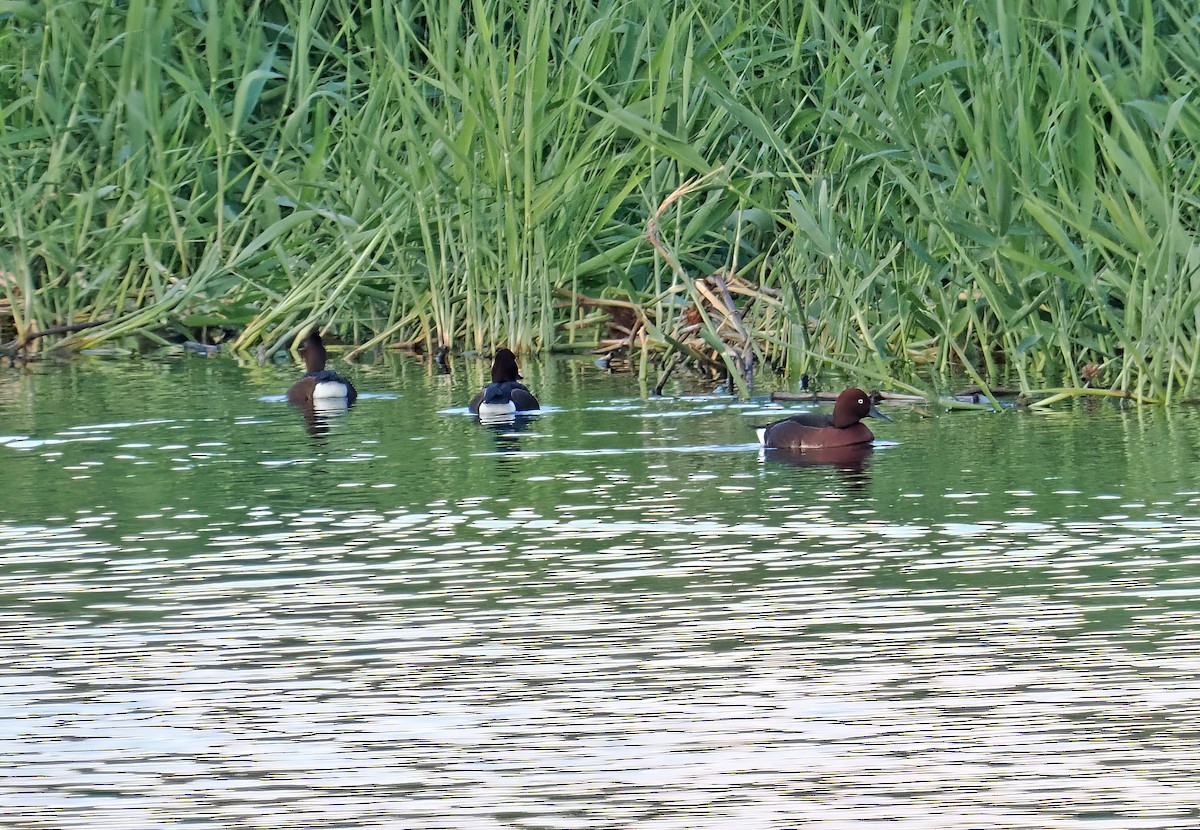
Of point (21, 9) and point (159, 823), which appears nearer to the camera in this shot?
point (159, 823)

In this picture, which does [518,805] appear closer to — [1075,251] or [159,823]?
[159,823]

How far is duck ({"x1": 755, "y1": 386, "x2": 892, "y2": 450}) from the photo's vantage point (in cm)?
1035

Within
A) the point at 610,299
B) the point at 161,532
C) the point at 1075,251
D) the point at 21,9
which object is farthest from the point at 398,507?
the point at 21,9

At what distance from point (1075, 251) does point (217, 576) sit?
485 centimetres

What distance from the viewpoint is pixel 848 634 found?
6.42 m

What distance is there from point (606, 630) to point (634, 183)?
748 cm

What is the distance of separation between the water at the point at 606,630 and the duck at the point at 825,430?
135 mm

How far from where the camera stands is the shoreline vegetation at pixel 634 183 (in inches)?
447

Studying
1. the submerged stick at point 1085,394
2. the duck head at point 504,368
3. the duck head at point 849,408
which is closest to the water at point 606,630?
the submerged stick at point 1085,394

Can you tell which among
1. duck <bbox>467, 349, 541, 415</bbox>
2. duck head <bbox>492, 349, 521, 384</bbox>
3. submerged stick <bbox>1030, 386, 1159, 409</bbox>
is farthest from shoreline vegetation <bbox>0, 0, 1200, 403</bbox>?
duck <bbox>467, 349, 541, 415</bbox>

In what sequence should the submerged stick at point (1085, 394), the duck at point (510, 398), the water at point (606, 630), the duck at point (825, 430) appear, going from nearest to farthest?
the water at point (606, 630) < the duck at point (825, 430) < the submerged stick at point (1085, 394) < the duck at point (510, 398)

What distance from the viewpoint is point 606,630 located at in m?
6.55

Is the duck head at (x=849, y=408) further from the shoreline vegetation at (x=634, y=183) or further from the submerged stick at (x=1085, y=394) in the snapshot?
the submerged stick at (x=1085, y=394)

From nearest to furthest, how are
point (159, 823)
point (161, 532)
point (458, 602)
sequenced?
point (159, 823)
point (458, 602)
point (161, 532)
